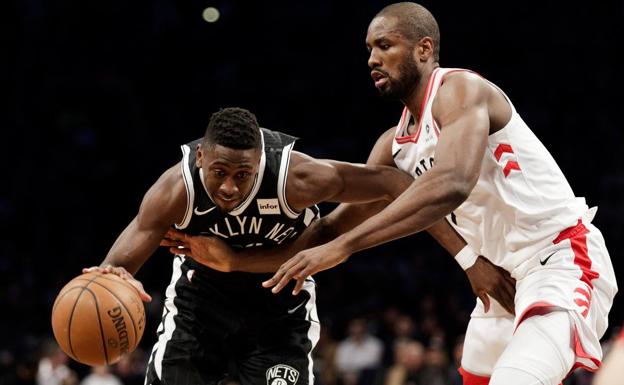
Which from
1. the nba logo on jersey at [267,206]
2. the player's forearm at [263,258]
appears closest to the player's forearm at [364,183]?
the nba logo on jersey at [267,206]

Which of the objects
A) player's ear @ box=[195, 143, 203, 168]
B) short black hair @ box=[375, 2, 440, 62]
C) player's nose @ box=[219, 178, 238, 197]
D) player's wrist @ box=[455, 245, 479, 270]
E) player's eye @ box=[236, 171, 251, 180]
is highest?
short black hair @ box=[375, 2, 440, 62]

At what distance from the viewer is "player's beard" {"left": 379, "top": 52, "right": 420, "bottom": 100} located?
4008 mm

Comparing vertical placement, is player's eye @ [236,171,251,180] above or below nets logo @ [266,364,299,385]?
above

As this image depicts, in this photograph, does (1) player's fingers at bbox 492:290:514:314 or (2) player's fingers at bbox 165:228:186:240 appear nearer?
(1) player's fingers at bbox 492:290:514:314

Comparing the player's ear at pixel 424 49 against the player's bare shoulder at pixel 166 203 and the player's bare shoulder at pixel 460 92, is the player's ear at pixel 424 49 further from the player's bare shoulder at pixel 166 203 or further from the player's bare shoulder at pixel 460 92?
the player's bare shoulder at pixel 166 203

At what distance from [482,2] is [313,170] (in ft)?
33.3

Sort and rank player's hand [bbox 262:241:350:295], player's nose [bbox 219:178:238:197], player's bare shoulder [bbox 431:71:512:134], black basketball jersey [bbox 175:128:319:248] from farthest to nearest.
→ black basketball jersey [bbox 175:128:319:248] → player's nose [bbox 219:178:238:197] → player's bare shoulder [bbox 431:71:512:134] → player's hand [bbox 262:241:350:295]

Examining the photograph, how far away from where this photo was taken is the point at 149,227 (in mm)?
4285

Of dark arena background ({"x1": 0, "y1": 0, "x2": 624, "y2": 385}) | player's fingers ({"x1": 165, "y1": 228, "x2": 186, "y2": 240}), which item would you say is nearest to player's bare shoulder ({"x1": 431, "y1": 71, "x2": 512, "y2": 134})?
player's fingers ({"x1": 165, "y1": 228, "x2": 186, "y2": 240})

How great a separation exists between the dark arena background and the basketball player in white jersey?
22.3 feet

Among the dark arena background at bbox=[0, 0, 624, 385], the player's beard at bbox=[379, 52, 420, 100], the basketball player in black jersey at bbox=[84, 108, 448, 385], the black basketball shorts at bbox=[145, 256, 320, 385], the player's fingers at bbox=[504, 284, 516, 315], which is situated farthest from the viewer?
the dark arena background at bbox=[0, 0, 624, 385]

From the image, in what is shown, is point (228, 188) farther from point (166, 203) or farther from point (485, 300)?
point (485, 300)

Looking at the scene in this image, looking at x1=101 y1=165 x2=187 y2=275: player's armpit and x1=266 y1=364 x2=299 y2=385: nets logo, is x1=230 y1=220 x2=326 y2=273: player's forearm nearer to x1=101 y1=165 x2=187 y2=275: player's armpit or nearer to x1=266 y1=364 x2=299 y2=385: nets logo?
x1=101 y1=165 x2=187 y2=275: player's armpit

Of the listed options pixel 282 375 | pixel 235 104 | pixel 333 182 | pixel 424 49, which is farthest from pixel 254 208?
pixel 235 104
